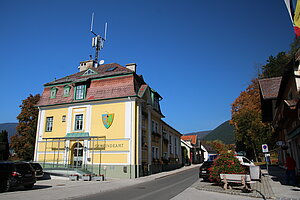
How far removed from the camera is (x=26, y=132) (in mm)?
36031

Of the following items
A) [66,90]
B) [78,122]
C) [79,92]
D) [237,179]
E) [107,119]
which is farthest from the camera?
[66,90]

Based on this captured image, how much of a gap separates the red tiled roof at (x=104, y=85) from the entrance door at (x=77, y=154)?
188 inches

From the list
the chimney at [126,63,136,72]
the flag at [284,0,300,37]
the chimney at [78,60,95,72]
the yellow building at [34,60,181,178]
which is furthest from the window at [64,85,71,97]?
the flag at [284,0,300,37]

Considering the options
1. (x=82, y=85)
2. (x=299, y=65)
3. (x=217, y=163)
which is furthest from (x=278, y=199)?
(x=82, y=85)

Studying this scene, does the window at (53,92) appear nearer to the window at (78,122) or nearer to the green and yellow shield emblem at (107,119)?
the window at (78,122)

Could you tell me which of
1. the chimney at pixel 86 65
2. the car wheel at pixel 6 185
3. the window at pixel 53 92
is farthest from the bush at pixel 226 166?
the chimney at pixel 86 65

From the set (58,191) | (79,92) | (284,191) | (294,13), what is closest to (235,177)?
(284,191)

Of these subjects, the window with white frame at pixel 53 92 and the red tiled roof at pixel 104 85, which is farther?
the window with white frame at pixel 53 92

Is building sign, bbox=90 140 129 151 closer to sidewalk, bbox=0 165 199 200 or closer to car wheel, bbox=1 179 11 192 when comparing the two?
sidewalk, bbox=0 165 199 200

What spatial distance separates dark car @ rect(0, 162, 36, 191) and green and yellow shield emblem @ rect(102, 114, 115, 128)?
31.2ft

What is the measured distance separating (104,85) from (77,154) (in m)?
7.45

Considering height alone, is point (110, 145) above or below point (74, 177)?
above

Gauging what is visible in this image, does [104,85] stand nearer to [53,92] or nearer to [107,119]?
[107,119]

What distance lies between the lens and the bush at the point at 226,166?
12080 mm
